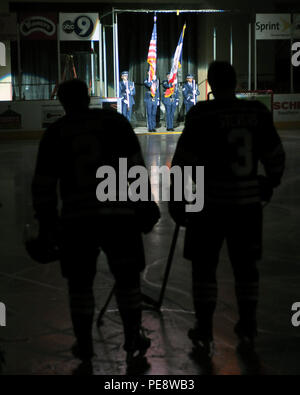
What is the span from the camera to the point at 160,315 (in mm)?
4895

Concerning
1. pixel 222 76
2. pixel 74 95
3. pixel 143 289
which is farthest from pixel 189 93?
pixel 74 95

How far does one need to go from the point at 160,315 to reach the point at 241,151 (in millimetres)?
1519

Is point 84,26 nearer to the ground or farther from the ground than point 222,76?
farther from the ground

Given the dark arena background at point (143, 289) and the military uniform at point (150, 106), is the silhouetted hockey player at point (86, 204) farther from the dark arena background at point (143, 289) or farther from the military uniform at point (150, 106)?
the military uniform at point (150, 106)

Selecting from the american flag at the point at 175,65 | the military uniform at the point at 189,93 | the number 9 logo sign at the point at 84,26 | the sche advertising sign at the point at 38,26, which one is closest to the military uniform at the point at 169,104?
→ the american flag at the point at 175,65

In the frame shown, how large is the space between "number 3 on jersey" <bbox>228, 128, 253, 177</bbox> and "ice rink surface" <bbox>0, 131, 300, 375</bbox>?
1.12 metres

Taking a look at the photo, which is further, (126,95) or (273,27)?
(126,95)

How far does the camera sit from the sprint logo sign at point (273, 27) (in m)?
20.5

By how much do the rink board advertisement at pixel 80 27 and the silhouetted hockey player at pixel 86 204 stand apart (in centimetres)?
1568

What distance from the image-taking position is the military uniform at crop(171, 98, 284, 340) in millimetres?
3941

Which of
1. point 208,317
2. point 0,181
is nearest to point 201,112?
point 208,317

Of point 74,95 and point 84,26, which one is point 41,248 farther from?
point 84,26

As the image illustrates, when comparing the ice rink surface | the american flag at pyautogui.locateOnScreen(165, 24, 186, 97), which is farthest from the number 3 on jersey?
the american flag at pyautogui.locateOnScreen(165, 24, 186, 97)

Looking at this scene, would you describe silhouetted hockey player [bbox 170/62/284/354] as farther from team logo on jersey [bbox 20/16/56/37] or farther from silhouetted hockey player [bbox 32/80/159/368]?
team logo on jersey [bbox 20/16/56/37]
